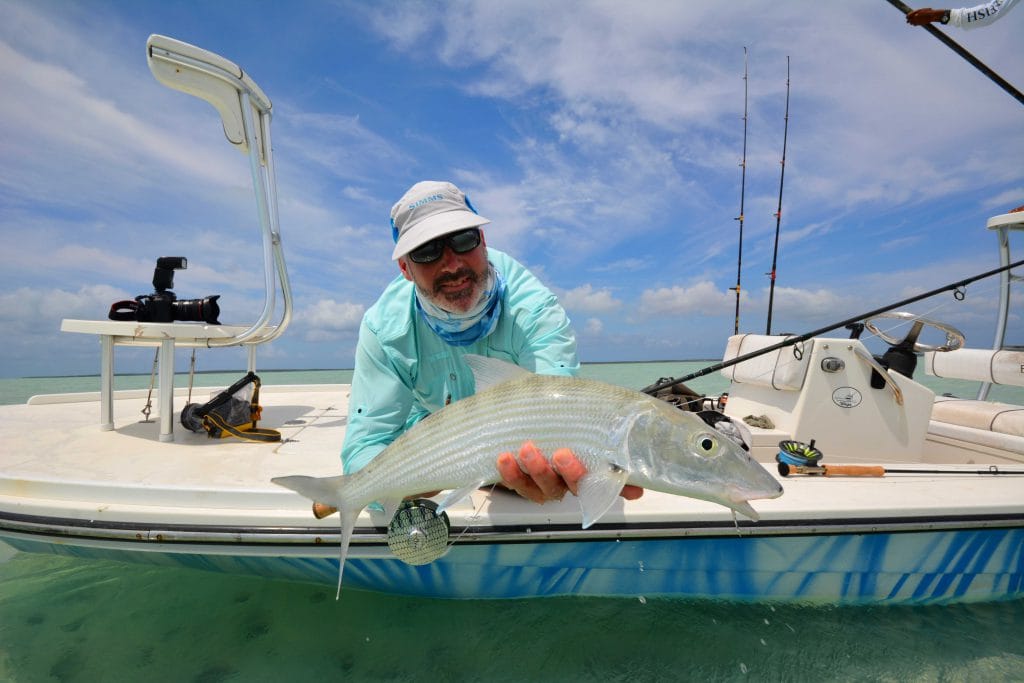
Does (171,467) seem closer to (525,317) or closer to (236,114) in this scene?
(525,317)

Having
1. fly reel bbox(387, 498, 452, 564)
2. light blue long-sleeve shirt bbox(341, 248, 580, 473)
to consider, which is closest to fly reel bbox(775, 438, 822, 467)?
light blue long-sleeve shirt bbox(341, 248, 580, 473)

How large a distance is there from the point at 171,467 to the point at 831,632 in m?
4.41

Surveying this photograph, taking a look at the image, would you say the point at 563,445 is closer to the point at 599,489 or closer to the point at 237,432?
the point at 599,489

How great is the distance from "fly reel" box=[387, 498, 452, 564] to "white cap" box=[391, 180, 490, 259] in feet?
4.24

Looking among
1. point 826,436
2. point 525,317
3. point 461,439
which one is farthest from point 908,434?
point 461,439

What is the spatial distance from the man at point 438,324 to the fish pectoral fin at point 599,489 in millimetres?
827

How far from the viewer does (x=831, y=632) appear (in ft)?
10.3

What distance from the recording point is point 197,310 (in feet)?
14.7

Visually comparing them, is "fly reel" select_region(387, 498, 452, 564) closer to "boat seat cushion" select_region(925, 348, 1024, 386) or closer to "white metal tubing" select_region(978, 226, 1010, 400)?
"boat seat cushion" select_region(925, 348, 1024, 386)

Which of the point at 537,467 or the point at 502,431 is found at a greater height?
the point at 502,431

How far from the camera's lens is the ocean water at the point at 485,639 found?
115 inches

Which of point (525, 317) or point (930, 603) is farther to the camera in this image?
point (930, 603)

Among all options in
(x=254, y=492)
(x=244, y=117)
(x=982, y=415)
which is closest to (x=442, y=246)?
(x=254, y=492)

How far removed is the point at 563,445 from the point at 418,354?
4.73 ft
